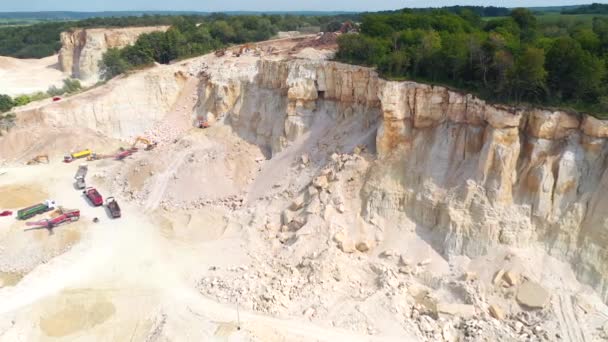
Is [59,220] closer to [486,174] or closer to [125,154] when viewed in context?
[125,154]

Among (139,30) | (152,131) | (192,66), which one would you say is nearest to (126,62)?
(192,66)

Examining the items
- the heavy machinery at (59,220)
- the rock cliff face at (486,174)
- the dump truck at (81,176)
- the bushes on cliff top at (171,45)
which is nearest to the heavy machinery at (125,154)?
the dump truck at (81,176)

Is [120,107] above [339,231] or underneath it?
above

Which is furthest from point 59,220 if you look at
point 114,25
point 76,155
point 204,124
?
point 114,25

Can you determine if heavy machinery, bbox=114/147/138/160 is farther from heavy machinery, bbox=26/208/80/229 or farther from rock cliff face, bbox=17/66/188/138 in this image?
heavy machinery, bbox=26/208/80/229

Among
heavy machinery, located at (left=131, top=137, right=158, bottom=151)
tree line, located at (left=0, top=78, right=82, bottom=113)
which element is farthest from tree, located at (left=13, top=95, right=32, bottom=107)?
heavy machinery, located at (left=131, top=137, right=158, bottom=151)
